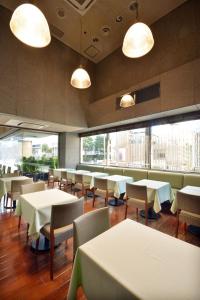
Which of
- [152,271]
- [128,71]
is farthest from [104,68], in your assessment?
[152,271]

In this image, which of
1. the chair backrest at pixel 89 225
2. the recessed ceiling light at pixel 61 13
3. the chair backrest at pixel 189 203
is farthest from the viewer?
the recessed ceiling light at pixel 61 13

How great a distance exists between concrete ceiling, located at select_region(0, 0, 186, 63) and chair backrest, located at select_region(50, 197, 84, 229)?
161 inches

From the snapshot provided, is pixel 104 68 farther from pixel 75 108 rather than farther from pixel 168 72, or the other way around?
pixel 168 72

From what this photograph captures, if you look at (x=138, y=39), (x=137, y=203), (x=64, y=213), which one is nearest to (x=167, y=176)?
(x=137, y=203)

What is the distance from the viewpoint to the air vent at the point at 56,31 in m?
4.11

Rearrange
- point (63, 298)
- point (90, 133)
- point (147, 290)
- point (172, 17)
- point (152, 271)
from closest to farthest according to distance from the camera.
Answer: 1. point (147, 290)
2. point (152, 271)
3. point (63, 298)
4. point (172, 17)
5. point (90, 133)

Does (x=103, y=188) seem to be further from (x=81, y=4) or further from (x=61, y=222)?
(x=81, y=4)

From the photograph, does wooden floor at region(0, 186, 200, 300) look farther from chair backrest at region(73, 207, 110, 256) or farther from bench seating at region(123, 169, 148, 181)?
bench seating at region(123, 169, 148, 181)

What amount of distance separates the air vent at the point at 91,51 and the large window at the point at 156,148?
2.75 m

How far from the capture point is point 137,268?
2.66 ft

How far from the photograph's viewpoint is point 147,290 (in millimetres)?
669

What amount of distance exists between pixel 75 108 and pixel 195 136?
364 centimetres

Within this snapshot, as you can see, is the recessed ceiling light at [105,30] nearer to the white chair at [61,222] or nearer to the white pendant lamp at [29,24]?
the white pendant lamp at [29,24]

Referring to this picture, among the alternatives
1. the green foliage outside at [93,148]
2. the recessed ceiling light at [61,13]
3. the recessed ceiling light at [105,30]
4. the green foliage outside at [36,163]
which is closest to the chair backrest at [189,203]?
the green foliage outside at [93,148]
